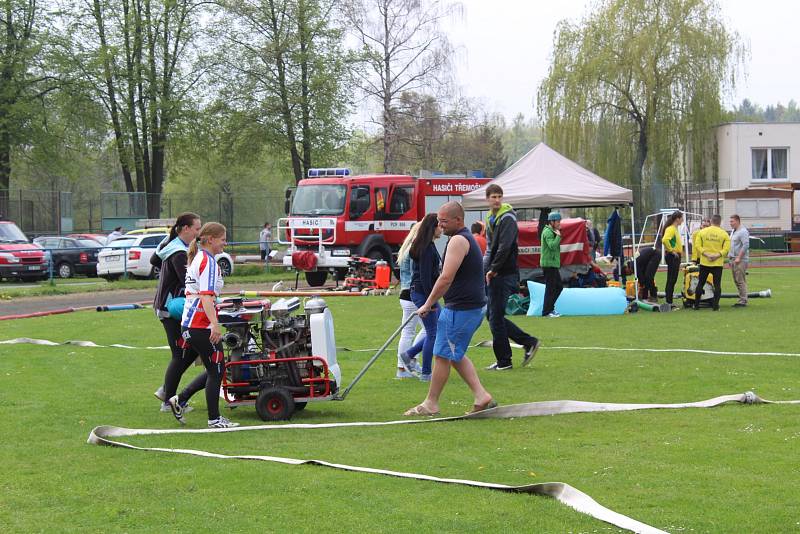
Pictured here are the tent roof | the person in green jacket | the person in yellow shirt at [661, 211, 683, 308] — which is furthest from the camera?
the tent roof

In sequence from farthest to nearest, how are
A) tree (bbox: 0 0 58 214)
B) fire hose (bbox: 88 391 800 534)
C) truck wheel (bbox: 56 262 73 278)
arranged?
tree (bbox: 0 0 58 214) → truck wheel (bbox: 56 262 73 278) → fire hose (bbox: 88 391 800 534)

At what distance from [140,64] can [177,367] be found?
4149 centimetres

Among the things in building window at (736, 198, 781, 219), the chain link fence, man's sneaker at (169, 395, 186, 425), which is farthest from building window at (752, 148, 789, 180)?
man's sneaker at (169, 395, 186, 425)

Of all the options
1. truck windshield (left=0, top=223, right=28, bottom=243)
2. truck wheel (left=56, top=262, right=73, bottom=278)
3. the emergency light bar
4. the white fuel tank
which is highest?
the emergency light bar

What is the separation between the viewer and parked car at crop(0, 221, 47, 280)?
32.2m

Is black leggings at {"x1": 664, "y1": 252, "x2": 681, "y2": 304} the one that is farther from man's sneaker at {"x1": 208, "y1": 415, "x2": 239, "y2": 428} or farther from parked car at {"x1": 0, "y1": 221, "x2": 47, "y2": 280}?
parked car at {"x1": 0, "y1": 221, "x2": 47, "y2": 280}

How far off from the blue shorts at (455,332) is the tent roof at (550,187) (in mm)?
11538

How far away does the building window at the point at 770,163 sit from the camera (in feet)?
188

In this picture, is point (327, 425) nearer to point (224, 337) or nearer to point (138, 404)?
point (224, 337)

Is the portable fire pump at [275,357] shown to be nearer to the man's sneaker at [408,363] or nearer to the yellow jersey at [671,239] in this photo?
the man's sneaker at [408,363]

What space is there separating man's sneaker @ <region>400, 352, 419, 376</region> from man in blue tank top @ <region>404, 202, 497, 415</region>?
2.34 metres

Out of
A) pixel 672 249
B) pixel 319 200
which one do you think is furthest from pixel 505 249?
pixel 319 200

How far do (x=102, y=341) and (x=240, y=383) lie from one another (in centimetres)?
732

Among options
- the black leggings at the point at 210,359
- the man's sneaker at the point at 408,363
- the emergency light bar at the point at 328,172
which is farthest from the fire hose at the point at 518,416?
the emergency light bar at the point at 328,172
